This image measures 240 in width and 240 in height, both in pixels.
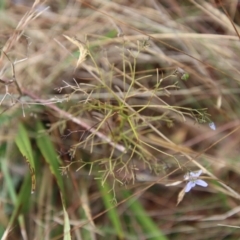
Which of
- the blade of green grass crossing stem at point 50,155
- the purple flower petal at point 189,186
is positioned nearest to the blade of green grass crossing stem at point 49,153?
the blade of green grass crossing stem at point 50,155

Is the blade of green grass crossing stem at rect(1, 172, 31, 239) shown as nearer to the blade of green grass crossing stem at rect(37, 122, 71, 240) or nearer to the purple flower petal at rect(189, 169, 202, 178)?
the blade of green grass crossing stem at rect(37, 122, 71, 240)

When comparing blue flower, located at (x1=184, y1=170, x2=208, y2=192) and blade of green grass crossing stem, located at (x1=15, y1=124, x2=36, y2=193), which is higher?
blue flower, located at (x1=184, y1=170, x2=208, y2=192)

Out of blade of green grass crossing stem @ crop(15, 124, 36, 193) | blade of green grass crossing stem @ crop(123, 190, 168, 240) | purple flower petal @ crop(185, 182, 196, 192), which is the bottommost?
blade of green grass crossing stem @ crop(123, 190, 168, 240)

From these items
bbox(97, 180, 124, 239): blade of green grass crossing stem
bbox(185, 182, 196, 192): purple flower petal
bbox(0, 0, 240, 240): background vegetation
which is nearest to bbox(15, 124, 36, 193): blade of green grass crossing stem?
bbox(0, 0, 240, 240): background vegetation

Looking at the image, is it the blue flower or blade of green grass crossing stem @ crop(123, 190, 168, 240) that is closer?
the blue flower

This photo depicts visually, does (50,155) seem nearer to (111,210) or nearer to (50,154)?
(50,154)

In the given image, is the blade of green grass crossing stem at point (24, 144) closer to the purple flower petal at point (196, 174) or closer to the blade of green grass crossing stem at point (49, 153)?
the blade of green grass crossing stem at point (49, 153)

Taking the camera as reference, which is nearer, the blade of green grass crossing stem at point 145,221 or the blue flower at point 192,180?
the blue flower at point 192,180

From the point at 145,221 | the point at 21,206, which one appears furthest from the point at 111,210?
the point at 21,206
